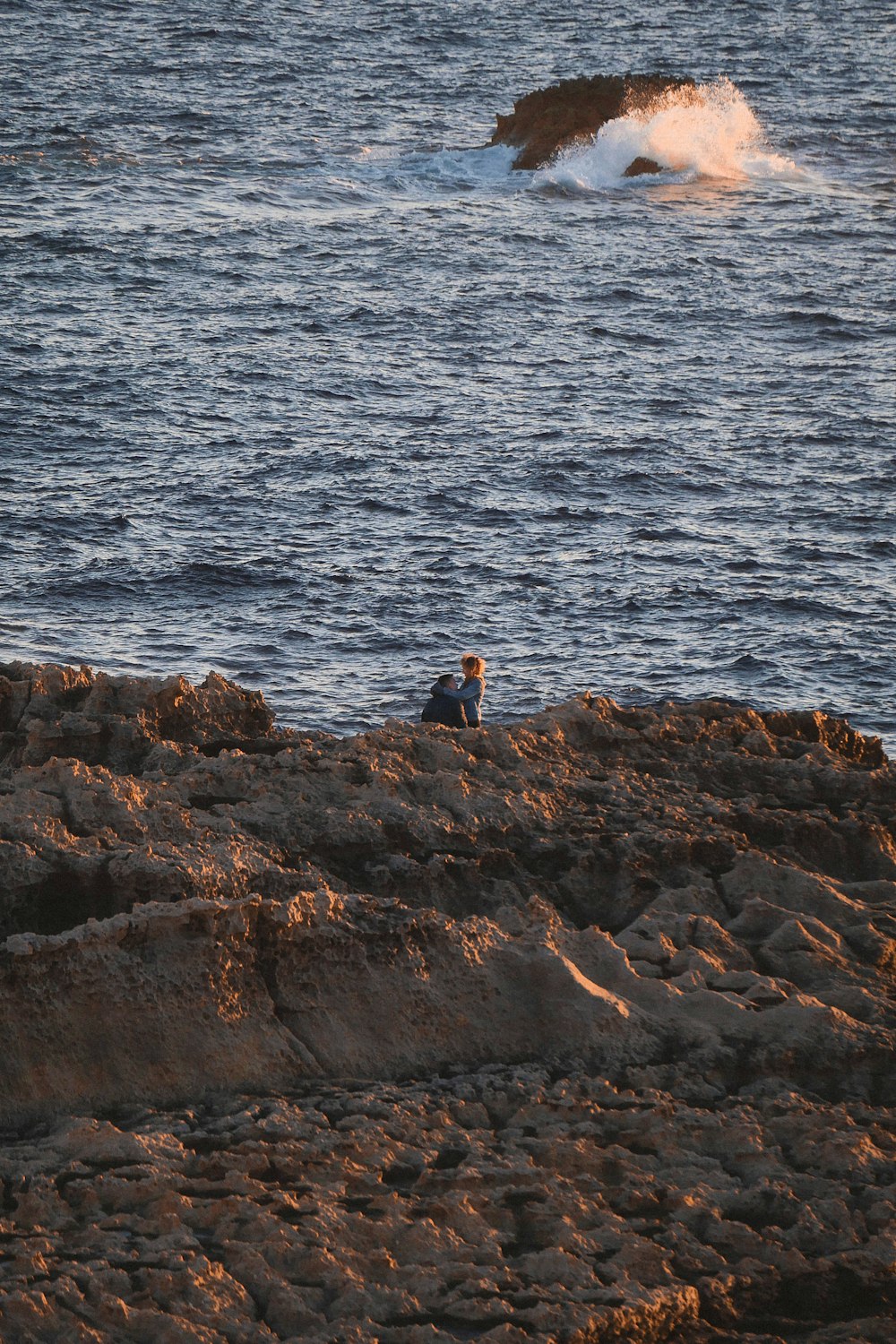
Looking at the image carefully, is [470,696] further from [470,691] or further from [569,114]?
[569,114]

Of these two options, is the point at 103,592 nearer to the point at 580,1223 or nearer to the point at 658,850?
the point at 658,850

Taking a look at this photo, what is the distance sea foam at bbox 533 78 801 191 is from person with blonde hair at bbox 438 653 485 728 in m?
23.5

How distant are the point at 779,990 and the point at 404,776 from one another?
7.94 ft

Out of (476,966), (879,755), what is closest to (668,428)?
(879,755)

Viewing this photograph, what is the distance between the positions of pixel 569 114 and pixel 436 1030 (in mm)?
30259

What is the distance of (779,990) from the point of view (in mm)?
7949

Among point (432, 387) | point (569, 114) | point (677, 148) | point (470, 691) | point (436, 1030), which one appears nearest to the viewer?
point (436, 1030)

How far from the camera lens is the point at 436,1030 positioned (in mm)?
7605

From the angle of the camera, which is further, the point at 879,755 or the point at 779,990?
the point at 879,755

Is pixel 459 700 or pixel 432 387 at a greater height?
pixel 432 387

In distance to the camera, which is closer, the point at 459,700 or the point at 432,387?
the point at 459,700

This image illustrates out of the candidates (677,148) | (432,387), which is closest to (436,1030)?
(432,387)

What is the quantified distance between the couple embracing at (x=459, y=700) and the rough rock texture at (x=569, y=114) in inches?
974

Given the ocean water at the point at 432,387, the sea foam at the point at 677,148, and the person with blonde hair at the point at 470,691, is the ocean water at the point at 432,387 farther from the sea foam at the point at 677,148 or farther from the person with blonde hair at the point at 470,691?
the person with blonde hair at the point at 470,691
